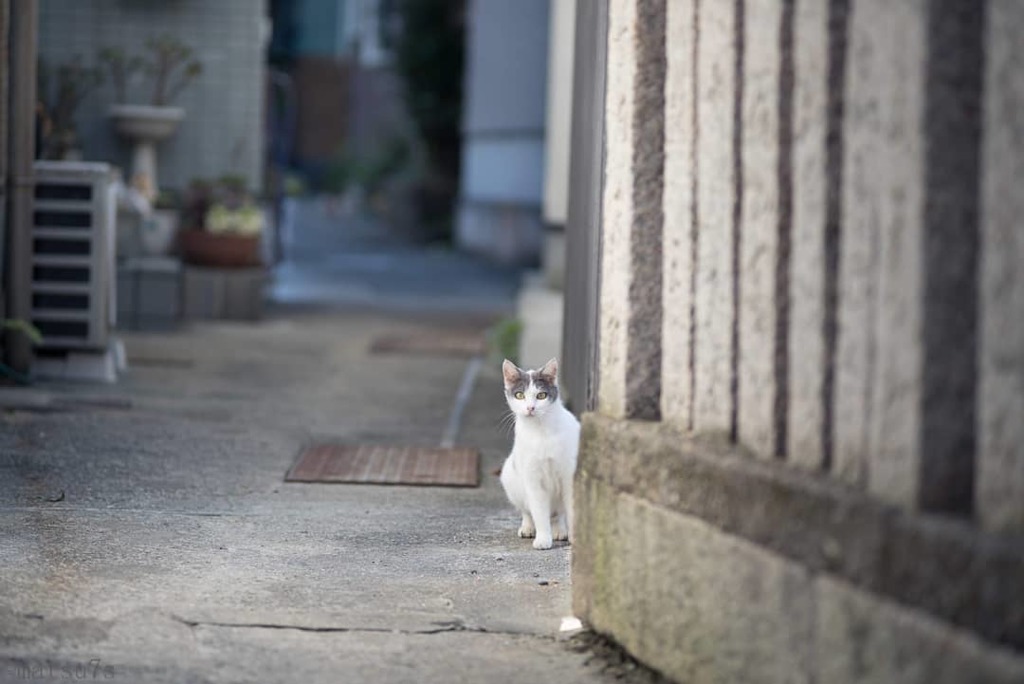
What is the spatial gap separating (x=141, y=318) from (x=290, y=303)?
7.88 ft

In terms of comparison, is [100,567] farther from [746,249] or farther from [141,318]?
[141,318]

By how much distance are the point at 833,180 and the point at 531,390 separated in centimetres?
204

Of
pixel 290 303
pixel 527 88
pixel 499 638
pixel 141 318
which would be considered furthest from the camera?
pixel 527 88

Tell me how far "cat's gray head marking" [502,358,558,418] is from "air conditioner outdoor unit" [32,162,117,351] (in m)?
3.38

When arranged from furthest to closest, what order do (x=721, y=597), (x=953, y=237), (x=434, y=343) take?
1. (x=434, y=343)
2. (x=721, y=597)
3. (x=953, y=237)

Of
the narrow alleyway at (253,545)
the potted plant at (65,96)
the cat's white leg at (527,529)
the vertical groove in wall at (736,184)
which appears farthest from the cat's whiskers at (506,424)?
the potted plant at (65,96)

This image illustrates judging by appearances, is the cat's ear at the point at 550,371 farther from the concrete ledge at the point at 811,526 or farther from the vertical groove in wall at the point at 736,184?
the vertical groove in wall at the point at 736,184

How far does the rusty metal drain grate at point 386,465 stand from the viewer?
5715 millimetres

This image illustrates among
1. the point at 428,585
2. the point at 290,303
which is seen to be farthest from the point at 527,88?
the point at 428,585

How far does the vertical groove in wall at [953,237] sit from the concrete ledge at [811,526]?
136mm

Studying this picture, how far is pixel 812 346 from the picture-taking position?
296cm

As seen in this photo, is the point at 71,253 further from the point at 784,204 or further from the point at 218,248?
the point at 784,204

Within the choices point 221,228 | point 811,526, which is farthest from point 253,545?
point 221,228

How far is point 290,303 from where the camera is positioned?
513 inches
